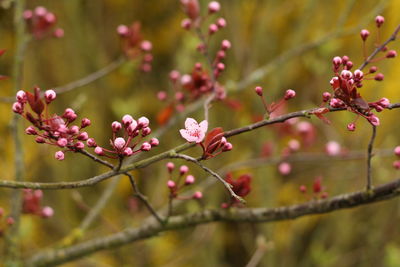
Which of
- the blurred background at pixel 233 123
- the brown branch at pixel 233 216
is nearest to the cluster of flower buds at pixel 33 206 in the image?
the brown branch at pixel 233 216

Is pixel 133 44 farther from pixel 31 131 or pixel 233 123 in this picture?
pixel 233 123

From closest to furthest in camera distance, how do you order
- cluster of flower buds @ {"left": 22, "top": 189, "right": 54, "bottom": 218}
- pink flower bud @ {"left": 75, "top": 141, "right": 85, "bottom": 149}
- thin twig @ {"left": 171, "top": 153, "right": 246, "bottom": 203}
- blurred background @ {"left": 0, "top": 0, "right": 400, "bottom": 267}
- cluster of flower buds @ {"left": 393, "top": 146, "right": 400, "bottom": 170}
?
thin twig @ {"left": 171, "top": 153, "right": 246, "bottom": 203}
pink flower bud @ {"left": 75, "top": 141, "right": 85, "bottom": 149}
cluster of flower buds @ {"left": 393, "top": 146, "right": 400, "bottom": 170}
cluster of flower buds @ {"left": 22, "top": 189, "right": 54, "bottom": 218}
blurred background @ {"left": 0, "top": 0, "right": 400, "bottom": 267}

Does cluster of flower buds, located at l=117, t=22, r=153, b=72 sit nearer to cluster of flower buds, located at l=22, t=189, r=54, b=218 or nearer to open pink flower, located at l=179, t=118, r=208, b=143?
cluster of flower buds, located at l=22, t=189, r=54, b=218

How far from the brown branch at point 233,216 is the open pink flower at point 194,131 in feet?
2.01

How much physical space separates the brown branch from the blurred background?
142 cm

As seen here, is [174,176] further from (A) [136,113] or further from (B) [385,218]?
(B) [385,218]

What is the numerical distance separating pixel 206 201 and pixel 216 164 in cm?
38

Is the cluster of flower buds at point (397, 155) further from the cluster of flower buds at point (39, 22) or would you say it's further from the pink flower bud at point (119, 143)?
the cluster of flower buds at point (39, 22)

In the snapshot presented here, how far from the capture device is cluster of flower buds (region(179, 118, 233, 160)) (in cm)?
144

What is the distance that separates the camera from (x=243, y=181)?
1859 millimetres

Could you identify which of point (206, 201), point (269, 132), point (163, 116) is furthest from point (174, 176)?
point (163, 116)

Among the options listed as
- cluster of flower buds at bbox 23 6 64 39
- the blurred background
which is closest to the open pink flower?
cluster of flower buds at bbox 23 6 64 39

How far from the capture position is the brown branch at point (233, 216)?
1.80 metres

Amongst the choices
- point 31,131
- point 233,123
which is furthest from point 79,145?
point 233,123
